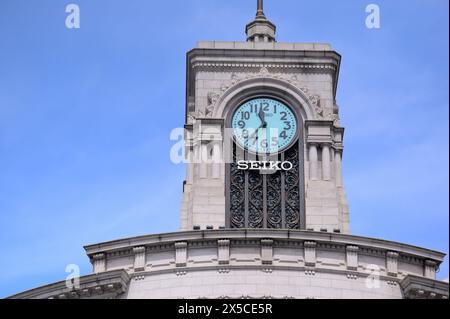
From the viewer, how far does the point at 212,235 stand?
6097cm

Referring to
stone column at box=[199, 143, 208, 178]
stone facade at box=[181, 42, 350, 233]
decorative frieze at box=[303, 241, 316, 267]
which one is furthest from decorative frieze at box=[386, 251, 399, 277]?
stone column at box=[199, 143, 208, 178]

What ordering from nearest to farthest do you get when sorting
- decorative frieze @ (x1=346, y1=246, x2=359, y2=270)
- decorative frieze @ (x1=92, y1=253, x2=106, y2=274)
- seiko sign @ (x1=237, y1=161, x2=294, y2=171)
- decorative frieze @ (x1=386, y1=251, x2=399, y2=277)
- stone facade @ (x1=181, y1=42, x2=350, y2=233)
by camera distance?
1. decorative frieze @ (x1=346, y1=246, x2=359, y2=270)
2. decorative frieze @ (x1=386, y1=251, x2=399, y2=277)
3. decorative frieze @ (x1=92, y1=253, x2=106, y2=274)
4. stone facade @ (x1=181, y1=42, x2=350, y2=233)
5. seiko sign @ (x1=237, y1=161, x2=294, y2=171)

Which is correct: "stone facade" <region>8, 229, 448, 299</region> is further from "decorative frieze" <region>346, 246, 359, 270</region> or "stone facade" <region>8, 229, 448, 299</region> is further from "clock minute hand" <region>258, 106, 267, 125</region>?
"clock minute hand" <region>258, 106, 267, 125</region>

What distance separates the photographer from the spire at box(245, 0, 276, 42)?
86.2 m

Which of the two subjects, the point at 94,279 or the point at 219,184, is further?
the point at 219,184

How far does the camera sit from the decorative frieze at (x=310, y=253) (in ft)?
200

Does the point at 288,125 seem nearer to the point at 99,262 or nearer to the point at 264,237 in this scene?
the point at 264,237

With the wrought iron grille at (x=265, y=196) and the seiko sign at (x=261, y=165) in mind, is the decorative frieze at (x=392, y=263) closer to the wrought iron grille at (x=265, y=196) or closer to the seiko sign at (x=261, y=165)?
the wrought iron grille at (x=265, y=196)

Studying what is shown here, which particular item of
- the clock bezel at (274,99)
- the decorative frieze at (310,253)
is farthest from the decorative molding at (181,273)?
the clock bezel at (274,99)

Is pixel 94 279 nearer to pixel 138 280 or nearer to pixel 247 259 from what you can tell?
pixel 138 280

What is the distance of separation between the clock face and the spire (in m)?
6.51
